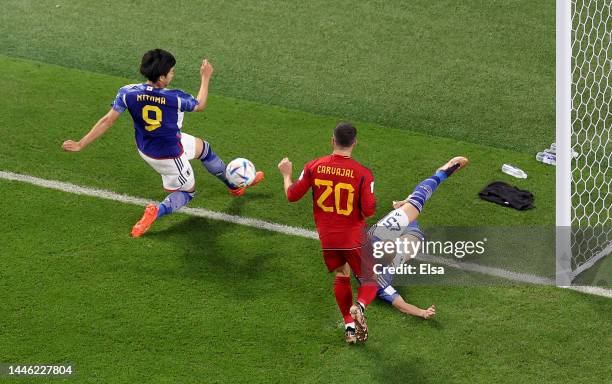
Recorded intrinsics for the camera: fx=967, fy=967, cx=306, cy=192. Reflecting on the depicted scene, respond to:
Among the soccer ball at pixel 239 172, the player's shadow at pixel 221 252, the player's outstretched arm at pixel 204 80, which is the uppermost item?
the player's outstretched arm at pixel 204 80

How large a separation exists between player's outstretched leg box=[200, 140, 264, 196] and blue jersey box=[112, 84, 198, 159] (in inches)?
21.7

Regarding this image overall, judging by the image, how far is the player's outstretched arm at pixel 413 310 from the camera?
29.6 ft

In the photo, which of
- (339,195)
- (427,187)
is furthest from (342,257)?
(427,187)

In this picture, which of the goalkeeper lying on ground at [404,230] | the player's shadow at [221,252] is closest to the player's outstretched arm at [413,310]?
the goalkeeper lying on ground at [404,230]

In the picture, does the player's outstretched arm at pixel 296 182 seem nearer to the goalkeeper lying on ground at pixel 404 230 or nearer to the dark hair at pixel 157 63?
the goalkeeper lying on ground at pixel 404 230

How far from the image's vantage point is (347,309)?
28.4ft

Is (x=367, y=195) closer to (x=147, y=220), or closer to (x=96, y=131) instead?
(x=147, y=220)

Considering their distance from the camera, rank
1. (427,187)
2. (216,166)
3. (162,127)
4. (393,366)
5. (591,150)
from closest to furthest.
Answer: (393,366) → (427,187) → (162,127) → (216,166) → (591,150)

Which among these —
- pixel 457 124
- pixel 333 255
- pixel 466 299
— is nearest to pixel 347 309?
pixel 333 255

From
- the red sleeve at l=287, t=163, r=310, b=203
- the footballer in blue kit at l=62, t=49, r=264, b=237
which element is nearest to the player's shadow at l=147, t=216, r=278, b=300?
the footballer in blue kit at l=62, t=49, r=264, b=237

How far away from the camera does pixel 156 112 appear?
9586 millimetres

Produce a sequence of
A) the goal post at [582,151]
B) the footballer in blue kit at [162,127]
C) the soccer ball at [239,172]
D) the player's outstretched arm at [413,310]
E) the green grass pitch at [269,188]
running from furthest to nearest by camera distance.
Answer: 1. the soccer ball at [239,172]
2. the footballer in blue kit at [162,127]
3. the player's outstretched arm at [413,310]
4. the goal post at [582,151]
5. the green grass pitch at [269,188]

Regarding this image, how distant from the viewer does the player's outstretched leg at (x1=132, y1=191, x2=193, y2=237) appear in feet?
32.7

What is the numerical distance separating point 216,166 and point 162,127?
1.04m
